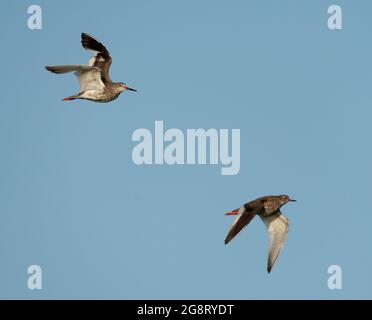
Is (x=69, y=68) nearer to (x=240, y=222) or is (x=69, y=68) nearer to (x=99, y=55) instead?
(x=99, y=55)

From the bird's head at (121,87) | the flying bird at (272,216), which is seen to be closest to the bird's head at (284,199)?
the flying bird at (272,216)

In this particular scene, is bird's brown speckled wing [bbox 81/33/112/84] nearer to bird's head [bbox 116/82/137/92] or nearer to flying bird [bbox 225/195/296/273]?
bird's head [bbox 116/82/137/92]

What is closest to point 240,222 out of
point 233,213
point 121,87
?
point 233,213

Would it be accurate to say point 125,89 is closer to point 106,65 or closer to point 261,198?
point 106,65

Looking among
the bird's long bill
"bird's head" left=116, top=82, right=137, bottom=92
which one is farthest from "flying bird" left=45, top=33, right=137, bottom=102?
the bird's long bill

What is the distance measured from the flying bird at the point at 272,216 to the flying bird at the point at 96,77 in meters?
4.85

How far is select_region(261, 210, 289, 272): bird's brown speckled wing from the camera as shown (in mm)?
27109

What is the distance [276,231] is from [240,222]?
2099mm

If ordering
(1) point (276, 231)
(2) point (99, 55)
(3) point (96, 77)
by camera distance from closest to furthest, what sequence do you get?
(1) point (276, 231) < (3) point (96, 77) < (2) point (99, 55)

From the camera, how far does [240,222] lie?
25.8 m
